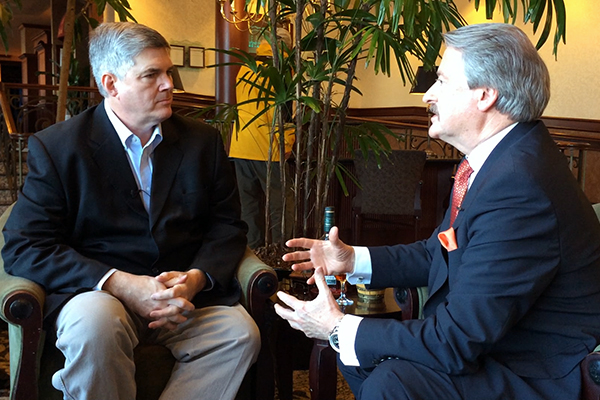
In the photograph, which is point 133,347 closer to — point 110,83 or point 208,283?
point 208,283

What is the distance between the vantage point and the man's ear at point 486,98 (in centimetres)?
159

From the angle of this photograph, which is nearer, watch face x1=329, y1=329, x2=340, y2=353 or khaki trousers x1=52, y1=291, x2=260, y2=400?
watch face x1=329, y1=329, x2=340, y2=353

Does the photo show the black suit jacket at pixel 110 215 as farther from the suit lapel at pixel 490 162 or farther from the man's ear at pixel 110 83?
the suit lapel at pixel 490 162

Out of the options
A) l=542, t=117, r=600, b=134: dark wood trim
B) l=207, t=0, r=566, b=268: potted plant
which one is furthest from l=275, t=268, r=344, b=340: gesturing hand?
l=542, t=117, r=600, b=134: dark wood trim

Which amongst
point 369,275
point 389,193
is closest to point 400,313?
point 369,275

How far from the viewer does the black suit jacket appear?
2021mm

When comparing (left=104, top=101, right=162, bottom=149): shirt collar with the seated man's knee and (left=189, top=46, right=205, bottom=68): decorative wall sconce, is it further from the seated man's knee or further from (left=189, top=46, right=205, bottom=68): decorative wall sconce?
(left=189, top=46, right=205, bottom=68): decorative wall sconce

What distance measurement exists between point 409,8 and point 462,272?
120cm

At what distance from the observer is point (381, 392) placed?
1516 mm

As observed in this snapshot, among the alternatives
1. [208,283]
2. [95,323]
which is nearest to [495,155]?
[208,283]

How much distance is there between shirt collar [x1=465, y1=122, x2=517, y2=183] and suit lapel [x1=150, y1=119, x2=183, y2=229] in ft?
3.45

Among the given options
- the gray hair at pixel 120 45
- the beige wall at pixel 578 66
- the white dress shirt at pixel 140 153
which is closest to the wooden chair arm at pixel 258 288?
the white dress shirt at pixel 140 153

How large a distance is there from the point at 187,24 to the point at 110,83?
6582 mm

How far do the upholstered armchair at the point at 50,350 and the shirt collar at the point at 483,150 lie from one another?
0.82 metres
